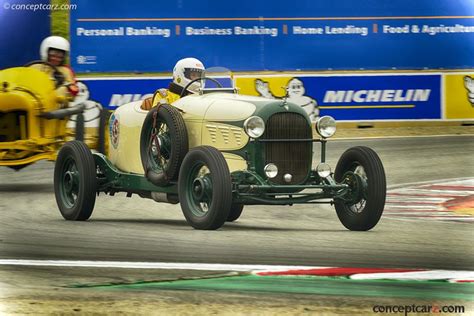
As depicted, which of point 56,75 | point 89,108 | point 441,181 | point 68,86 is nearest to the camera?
point 68,86

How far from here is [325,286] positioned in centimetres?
625

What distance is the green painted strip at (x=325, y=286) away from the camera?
6105 mm

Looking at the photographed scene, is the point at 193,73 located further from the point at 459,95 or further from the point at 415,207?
the point at 415,207

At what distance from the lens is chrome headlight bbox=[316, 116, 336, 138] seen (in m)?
8.38

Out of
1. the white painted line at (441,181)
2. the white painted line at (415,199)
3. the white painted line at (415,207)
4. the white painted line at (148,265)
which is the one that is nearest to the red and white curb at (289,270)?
the white painted line at (148,265)

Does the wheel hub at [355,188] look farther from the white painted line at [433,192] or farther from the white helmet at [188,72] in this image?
the white painted line at [433,192]

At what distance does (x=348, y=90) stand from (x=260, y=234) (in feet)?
4.25

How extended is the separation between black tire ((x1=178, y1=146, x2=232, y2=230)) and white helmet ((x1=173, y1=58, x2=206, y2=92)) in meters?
0.52

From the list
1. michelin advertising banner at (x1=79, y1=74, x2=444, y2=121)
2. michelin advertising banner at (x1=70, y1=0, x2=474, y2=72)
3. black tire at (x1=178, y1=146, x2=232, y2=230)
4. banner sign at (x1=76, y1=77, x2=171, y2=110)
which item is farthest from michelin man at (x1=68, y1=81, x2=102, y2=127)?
michelin advertising banner at (x1=70, y1=0, x2=474, y2=72)

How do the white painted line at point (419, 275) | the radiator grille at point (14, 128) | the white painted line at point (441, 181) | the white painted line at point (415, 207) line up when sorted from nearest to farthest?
the white painted line at point (419, 275) < the white painted line at point (415, 207) < the white painted line at point (441, 181) < the radiator grille at point (14, 128)

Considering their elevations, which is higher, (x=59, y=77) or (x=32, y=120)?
(x=59, y=77)

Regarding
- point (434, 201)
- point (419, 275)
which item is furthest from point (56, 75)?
point (419, 275)

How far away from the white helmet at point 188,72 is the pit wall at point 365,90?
4.1 inches

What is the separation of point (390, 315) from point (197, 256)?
6.12 feet
